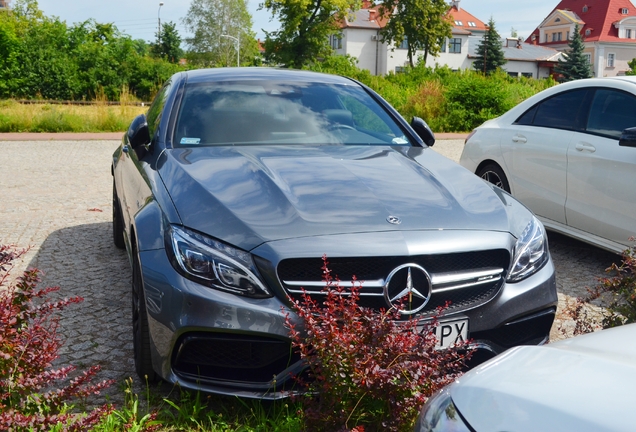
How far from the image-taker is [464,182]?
4031mm

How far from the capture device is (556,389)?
176 centimetres

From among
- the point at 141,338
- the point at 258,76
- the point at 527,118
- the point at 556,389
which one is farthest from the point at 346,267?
the point at 527,118

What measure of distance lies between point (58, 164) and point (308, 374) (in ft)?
39.1

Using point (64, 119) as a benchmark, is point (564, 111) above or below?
above

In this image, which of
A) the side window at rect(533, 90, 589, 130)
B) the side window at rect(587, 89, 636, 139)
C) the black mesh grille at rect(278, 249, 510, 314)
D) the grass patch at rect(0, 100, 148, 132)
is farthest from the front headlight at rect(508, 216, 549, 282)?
the grass patch at rect(0, 100, 148, 132)

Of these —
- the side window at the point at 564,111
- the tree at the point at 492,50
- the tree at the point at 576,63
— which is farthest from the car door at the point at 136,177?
the tree at the point at 492,50

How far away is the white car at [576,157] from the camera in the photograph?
231 inches

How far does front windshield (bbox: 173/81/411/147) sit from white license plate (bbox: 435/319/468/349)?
5.78ft

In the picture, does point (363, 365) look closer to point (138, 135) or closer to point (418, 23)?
point (138, 135)

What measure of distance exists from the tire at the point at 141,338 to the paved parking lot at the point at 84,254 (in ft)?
0.70

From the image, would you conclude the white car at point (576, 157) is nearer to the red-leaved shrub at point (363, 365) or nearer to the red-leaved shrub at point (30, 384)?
the red-leaved shrub at point (363, 365)

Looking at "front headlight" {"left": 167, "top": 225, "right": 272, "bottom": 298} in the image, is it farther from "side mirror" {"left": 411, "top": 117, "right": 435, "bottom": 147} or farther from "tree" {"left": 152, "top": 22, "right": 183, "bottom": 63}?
"tree" {"left": 152, "top": 22, "right": 183, "bottom": 63}

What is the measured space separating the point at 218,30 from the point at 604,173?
291 feet

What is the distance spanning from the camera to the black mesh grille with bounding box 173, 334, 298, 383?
3104mm
